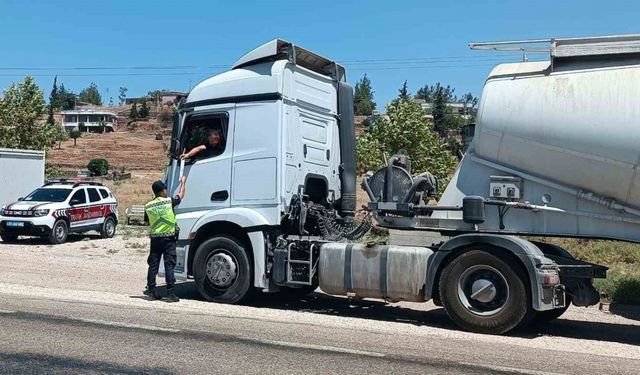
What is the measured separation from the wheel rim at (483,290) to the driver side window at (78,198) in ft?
52.4

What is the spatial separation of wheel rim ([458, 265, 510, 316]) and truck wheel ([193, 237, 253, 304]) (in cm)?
327

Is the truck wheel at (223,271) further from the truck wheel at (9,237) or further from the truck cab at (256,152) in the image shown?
the truck wheel at (9,237)

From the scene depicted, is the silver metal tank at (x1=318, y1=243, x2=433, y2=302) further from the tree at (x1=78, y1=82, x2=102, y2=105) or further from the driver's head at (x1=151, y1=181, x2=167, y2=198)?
the tree at (x1=78, y1=82, x2=102, y2=105)

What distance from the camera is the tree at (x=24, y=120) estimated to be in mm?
39125

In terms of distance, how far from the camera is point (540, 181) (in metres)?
8.93

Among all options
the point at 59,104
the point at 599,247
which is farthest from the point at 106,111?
the point at 599,247

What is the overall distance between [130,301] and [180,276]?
2.75 ft

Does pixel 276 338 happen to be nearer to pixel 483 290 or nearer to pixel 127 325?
pixel 127 325

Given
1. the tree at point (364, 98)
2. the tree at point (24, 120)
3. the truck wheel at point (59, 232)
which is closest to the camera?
the truck wheel at point (59, 232)

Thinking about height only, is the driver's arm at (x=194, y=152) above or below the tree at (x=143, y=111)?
below

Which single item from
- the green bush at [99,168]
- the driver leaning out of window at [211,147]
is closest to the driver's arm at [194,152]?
the driver leaning out of window at [211,147]

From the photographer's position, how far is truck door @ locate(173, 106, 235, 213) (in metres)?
10.8

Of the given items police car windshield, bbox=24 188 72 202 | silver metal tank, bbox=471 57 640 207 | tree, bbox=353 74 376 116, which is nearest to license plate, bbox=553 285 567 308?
silver metal tank, bbox=471 57 640 207

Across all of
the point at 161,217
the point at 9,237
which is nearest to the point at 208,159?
the point at 161,217
